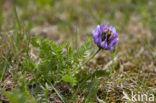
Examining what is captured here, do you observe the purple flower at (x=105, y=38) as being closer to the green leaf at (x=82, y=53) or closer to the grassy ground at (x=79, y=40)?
the green leaf at (x=82, y=53)

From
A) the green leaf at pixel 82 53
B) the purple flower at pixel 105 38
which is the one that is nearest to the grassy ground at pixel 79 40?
the green leaf at pixel 82 53

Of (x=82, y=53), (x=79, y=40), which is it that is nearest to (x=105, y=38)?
(x=82, y=53)

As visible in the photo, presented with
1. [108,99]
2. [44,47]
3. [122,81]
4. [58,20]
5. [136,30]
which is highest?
[58,20]

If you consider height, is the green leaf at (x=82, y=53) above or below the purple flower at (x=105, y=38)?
below

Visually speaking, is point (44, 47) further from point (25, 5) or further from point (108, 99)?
point (25, 5)

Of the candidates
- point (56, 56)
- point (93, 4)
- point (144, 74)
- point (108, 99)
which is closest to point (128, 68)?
point (144, 74)
